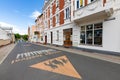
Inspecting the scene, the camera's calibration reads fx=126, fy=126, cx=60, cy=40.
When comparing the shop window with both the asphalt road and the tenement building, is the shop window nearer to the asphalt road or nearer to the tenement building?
the tenement building

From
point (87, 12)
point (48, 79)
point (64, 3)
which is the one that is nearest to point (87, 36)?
point (87, 12)

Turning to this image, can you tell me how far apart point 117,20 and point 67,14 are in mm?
10832

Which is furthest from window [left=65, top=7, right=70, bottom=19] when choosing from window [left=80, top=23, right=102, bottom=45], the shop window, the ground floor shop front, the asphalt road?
the asphalt road

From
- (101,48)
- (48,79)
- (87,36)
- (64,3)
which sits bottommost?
(48,79)

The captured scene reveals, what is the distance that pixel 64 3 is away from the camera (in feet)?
71.2

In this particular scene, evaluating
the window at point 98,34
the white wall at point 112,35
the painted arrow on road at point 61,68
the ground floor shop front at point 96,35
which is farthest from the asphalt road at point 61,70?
the window at point 98,34

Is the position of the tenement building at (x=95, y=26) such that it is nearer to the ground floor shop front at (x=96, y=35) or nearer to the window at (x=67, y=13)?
the ground floor shop front at (x=96, y=35)

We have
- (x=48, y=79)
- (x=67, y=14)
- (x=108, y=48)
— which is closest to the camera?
(x=48, y=79)

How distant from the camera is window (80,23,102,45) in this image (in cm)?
1281

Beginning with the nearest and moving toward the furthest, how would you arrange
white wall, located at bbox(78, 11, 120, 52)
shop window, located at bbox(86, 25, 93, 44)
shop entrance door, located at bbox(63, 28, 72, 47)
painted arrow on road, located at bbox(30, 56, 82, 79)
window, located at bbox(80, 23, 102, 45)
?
painted arrow on road, located at bbox(30, 56, 82, 79) < white wall, located at bbox(78, 11, 120, 52) < window, located at bbox(80, 23, 102, 45) < shop window, located at bbox(86, 25, 93, 44) < shop entrance door, located at bbox(63, 28, 72, 47)

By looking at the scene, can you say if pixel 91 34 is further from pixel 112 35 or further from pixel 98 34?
pixel 112 35

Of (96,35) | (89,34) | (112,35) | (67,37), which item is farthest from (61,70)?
(67,37)

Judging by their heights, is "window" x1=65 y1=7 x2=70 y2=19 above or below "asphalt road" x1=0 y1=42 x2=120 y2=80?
above

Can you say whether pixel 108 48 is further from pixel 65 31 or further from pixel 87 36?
pixel 65 31
